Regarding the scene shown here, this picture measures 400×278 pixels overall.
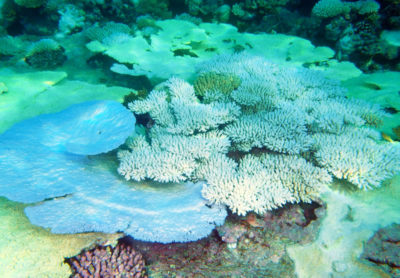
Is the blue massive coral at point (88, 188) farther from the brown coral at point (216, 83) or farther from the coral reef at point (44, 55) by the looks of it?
the coral reef at point (44, 55)

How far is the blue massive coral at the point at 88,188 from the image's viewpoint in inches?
87.4

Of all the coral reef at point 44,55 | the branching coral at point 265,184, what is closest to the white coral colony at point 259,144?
the branching coral at point 265,184

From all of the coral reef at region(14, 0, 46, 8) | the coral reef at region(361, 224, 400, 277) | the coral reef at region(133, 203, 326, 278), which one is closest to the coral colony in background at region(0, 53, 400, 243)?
the coral reef at region(133, 203, 326, 278)

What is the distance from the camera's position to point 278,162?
2.64 m

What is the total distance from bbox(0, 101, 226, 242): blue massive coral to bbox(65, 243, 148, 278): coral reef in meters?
0.45

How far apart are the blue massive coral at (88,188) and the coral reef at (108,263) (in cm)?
45

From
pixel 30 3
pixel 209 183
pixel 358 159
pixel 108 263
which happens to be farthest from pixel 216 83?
pixel 30 3

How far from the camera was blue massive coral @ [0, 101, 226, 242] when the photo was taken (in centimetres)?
222

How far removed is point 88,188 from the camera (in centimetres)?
253

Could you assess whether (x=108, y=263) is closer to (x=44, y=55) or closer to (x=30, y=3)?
(x=44, y=55)

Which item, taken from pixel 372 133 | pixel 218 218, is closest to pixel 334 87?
pixel 372 133

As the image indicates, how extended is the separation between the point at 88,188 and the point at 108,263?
80cm

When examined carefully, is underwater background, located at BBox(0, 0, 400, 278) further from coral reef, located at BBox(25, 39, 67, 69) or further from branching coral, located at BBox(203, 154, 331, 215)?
coral reef, located at BBox(25, 39, 67, 69)

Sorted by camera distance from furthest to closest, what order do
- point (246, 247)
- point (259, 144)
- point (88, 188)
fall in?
1. point (259, 144)
2. point (88, 188)
3. point (246, 247)
